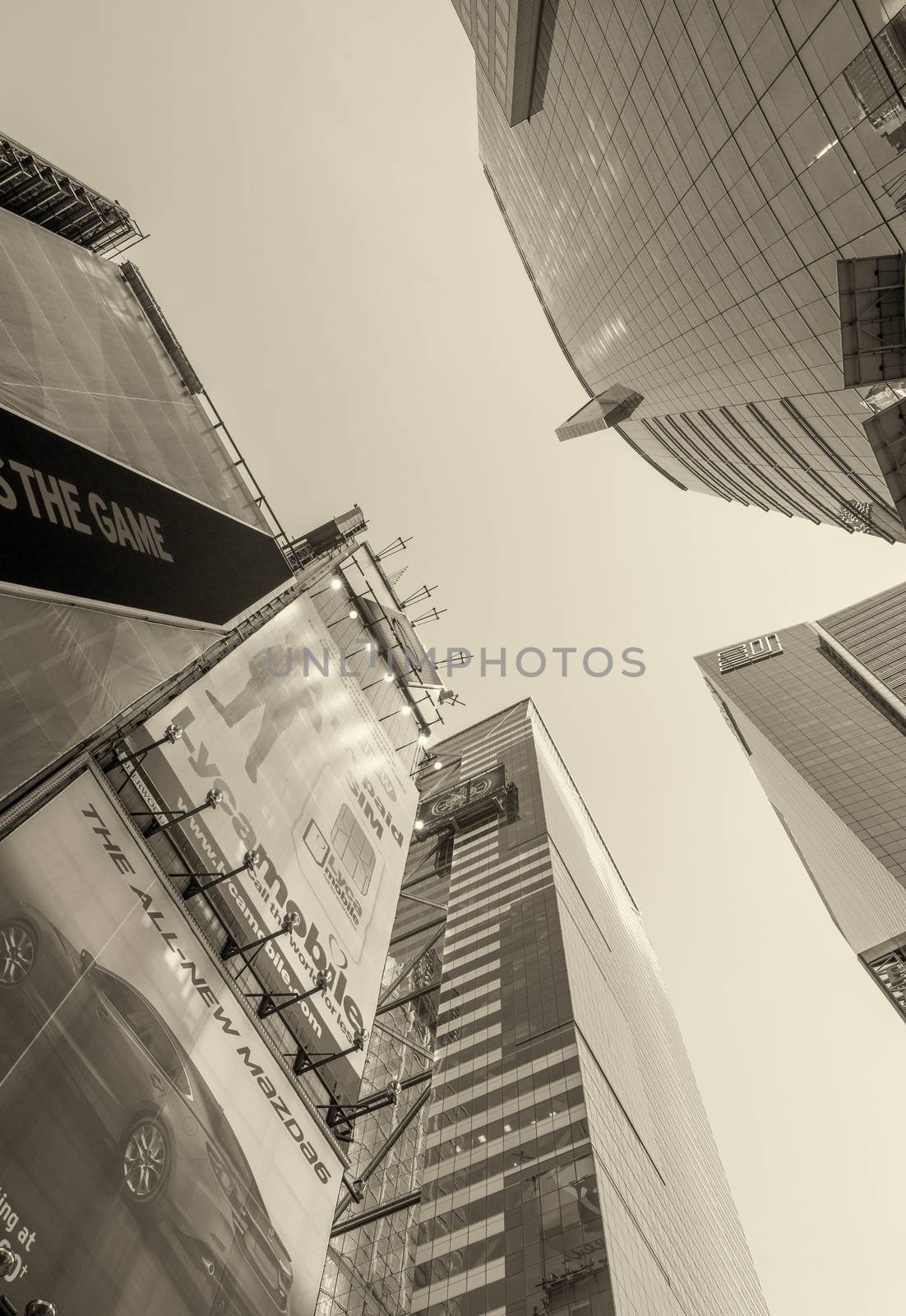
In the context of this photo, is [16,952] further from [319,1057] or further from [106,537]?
[319,1057]

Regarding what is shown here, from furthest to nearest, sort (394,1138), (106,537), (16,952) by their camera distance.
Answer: (394,1138), (106,537), (16,952)

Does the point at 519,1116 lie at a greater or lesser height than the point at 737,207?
lesser

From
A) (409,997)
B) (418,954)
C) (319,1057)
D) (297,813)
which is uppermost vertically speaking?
(297,813)

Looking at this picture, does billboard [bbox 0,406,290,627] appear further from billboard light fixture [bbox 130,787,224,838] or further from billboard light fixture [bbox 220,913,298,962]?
billboard light fixture [bbox 220,913,298,962]

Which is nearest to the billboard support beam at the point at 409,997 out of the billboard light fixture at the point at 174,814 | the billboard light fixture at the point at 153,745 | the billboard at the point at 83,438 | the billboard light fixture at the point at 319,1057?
A: the billboard light fixture at the point at 319,1057

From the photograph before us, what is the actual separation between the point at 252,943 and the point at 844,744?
117 meters

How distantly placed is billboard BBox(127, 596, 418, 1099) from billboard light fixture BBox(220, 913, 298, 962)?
204mm

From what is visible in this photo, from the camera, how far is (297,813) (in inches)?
929

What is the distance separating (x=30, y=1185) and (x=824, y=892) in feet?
606

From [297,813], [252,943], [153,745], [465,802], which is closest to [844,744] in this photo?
[465,802]

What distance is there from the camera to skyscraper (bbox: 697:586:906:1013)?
105m

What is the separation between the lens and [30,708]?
13578 millimetres

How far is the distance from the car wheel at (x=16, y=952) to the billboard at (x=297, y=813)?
597 centimetres

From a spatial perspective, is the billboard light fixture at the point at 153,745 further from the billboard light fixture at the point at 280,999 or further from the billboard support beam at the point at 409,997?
the billboard support beam at the point at 409,997
